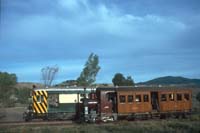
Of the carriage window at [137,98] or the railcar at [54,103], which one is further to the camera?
the railcar at [54,103]

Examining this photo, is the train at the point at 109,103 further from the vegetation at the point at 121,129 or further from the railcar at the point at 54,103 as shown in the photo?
the vegetation at the point at 121,129

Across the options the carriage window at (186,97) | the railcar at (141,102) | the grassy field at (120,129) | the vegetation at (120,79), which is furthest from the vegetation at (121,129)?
the vegetation at (120,79)

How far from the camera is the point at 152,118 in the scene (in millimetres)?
36500

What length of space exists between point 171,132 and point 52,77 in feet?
185

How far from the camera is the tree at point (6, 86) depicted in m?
65.5

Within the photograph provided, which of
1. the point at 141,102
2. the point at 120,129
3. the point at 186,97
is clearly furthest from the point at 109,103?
the point at 120,129

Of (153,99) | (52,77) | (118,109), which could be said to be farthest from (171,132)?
A: (52,77)

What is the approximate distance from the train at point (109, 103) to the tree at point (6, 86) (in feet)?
90.1

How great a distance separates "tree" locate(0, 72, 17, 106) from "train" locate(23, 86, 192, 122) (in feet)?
90.1

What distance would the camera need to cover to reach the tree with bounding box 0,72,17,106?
215 ft

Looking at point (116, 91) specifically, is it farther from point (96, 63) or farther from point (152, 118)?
point (96, 63)

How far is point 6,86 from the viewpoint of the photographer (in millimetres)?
68125

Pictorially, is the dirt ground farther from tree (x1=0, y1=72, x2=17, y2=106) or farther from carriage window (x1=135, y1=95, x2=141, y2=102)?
carriage window (x1=135, y1=95, x2=141, y2=102)

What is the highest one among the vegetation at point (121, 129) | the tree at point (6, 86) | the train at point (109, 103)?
the tree at point (6, 86)
